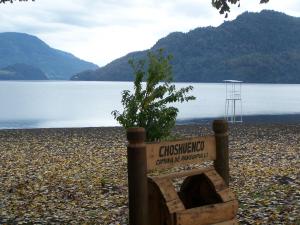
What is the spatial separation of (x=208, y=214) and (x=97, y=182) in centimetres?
950

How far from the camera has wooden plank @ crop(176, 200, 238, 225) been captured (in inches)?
244

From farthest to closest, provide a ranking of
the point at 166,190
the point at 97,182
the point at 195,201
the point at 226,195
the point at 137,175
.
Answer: the point at 97,182
the point at 195,201
the point at 226,195
the point at 166,190
the point at 137,175

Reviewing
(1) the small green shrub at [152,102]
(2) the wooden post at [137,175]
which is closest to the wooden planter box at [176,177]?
(2) the wooden post at [137,175]

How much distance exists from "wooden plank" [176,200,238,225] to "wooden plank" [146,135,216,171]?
0.72 m

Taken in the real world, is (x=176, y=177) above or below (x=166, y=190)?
above

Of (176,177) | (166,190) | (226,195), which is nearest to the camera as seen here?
(166,190)

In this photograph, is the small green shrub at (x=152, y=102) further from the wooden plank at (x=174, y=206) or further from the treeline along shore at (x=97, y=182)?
the wooden plank at (x=174, y=206)

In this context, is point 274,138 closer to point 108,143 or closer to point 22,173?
point 108,143

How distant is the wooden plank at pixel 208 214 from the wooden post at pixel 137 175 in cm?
53

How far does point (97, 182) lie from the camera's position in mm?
15492

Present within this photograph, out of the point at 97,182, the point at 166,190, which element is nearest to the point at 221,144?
the point at 166,190

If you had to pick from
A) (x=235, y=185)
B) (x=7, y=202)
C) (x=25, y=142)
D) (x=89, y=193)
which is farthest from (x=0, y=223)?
(x=25, y=142)

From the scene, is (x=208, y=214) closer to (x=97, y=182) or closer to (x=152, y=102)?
(x=97, y=182)

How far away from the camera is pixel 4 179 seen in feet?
55.3
